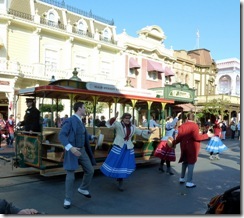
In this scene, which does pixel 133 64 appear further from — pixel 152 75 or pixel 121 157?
pixel 121 157

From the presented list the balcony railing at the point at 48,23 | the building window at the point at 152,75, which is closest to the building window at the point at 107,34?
the balcony railing at the point at 48,23

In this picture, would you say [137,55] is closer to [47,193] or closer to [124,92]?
[124,92]

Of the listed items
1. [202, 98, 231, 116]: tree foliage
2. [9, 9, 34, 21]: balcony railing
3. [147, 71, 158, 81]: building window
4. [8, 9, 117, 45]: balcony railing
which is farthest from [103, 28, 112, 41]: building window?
[202, 98, 231, 116]: tree foliage

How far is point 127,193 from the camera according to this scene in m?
6.60

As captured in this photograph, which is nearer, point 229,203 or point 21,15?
point 229,203

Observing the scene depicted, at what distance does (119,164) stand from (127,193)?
2.14ft

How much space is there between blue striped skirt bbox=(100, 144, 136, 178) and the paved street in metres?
0.39

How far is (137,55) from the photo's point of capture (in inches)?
1146

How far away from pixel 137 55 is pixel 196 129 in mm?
22495

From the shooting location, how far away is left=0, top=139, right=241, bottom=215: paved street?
5441 millimetres

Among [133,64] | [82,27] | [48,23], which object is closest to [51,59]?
[48,23]

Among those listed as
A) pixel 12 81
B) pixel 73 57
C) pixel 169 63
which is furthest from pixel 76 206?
pixel 169 63

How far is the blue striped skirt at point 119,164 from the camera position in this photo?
6773mm

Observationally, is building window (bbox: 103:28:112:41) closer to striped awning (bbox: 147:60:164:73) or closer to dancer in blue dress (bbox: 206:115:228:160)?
striped awning (bbox: 147:60:164:73)
